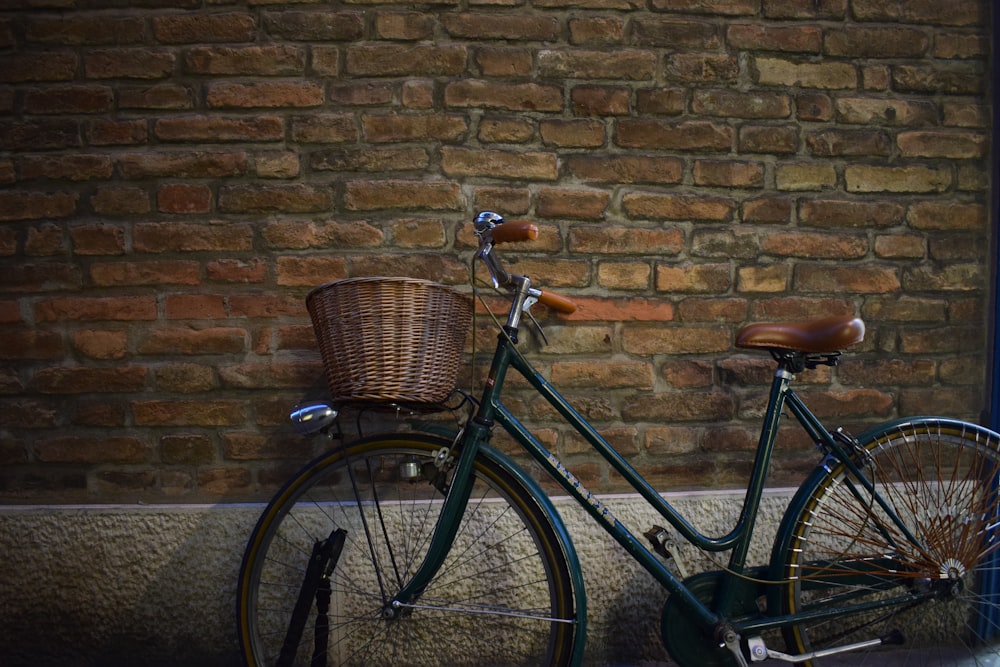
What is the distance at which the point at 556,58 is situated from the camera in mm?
2498

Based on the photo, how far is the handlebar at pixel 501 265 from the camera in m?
1.90

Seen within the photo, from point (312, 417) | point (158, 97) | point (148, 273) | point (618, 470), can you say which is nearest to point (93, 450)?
point (148, 273)

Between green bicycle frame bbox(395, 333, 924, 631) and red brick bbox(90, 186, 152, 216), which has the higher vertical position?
red brick bbox(90, 186, 152, 216)

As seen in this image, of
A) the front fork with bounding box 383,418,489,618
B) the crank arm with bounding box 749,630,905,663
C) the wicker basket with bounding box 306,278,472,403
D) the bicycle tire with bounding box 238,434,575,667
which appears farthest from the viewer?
the bicycle tire with bounding box 238,434,575,667

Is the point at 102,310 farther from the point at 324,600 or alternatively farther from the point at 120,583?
the point at 324,600

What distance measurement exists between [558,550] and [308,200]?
4.65 ft

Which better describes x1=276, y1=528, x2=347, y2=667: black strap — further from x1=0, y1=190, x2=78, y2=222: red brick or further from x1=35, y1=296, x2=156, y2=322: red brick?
x1=0, y1=190, x2=78, y2=222: red brick

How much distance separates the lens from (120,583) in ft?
8.09

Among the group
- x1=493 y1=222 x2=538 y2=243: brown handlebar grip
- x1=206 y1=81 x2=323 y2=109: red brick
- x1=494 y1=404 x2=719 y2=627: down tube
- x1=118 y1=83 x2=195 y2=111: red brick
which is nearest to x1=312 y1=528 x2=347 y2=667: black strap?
x1=494 y1=404 x2=719 y2=627: down tube

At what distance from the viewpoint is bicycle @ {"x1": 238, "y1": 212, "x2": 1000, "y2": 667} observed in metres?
1.99

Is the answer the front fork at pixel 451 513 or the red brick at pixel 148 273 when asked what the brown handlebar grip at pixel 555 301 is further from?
the red brick at pixel 148 273

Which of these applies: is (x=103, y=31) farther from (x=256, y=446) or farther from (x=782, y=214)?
(x=782, y=214)

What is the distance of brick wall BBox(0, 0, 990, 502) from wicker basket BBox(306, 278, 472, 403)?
633 mm

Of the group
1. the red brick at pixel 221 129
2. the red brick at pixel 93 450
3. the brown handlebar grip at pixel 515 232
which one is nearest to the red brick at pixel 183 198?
the red brick at pixel 221 129
